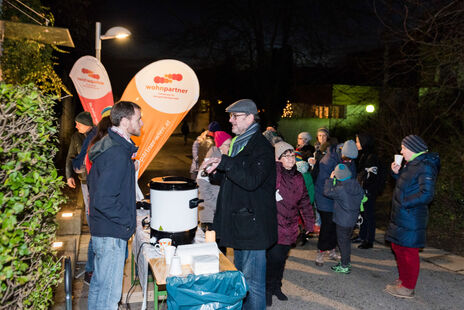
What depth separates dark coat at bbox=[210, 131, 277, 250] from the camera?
308 cm

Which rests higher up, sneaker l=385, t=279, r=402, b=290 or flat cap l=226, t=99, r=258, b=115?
flat cap l=226, t=99, r=258, b=115

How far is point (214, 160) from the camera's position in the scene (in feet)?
9.80

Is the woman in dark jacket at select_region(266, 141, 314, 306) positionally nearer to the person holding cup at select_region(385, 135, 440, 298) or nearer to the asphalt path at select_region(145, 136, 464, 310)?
the asphalt path at select_region(145, 136, 464, 310)

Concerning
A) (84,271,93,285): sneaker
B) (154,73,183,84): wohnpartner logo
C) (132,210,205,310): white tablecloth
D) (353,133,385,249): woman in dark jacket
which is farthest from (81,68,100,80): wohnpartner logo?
(353,133,385,249): woman in dark jacket

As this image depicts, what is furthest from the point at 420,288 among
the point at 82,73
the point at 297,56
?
the point at 297,56

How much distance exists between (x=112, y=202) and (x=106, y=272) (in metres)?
0.62

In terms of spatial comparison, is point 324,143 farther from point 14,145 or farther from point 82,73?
point 14,145

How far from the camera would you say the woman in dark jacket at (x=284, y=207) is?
4078 millimetres

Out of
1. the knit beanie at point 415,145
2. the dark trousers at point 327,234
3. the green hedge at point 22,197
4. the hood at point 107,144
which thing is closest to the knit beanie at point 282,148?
the knit beanie at point 415,145

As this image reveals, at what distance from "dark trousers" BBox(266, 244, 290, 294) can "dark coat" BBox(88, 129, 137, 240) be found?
1.69m

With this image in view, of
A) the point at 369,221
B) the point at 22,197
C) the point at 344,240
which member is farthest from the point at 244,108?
the point at 369,221

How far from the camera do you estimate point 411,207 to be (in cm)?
420

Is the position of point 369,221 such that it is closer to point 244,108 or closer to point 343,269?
point 343,269

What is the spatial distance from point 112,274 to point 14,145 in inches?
64.6
